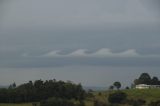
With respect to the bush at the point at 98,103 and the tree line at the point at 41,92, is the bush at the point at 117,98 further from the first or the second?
the tree line at the point at 41,92

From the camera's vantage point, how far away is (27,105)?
302ft

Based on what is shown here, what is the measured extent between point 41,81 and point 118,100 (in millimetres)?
23052

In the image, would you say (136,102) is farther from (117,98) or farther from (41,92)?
(41,92)

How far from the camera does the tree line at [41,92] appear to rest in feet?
334

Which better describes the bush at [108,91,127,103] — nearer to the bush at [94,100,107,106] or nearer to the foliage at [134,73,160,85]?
the bush at [94,100,107,106]

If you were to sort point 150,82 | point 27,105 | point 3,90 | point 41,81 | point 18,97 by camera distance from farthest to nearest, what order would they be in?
1. point 150,82
2. point 41,81
3. point 3,90
4. point 18,97
5. point 27,105

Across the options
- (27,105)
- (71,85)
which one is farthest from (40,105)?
(71,85)

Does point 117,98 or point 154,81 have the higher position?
point 154,81

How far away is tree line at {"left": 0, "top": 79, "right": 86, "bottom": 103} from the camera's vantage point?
334 feet

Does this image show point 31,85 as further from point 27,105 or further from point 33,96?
point 27,105

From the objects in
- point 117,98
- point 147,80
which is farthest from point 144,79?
point 117,98

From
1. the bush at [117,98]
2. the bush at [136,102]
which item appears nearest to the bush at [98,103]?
the bush at [117,98]

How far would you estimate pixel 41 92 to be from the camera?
361ft

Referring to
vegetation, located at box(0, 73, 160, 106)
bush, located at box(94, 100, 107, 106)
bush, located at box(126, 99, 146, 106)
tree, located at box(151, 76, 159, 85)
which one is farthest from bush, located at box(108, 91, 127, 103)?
tree, located at box(151, 76, 159, 85)
